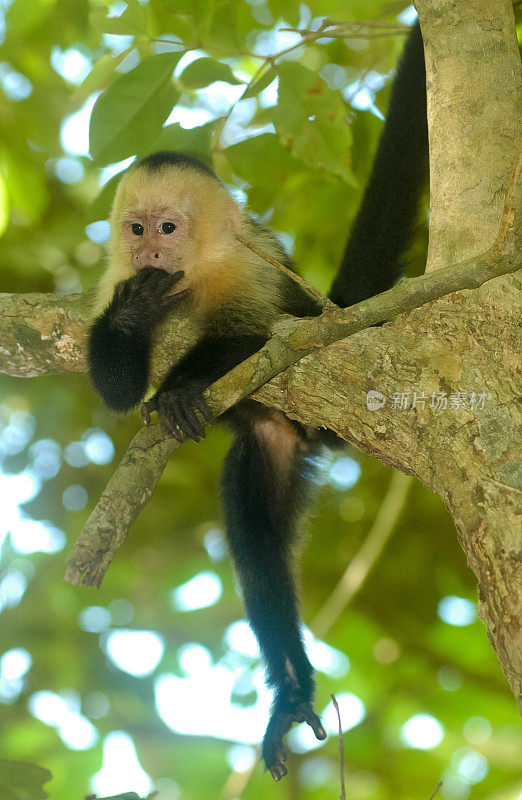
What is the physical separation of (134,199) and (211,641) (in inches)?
74.2

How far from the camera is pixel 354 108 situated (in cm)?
287

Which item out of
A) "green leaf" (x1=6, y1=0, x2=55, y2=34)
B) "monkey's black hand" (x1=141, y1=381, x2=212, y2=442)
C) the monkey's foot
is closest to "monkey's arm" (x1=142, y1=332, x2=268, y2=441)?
"monkey's black hand" (x1=141, y1=381, x2=212, y2=442)

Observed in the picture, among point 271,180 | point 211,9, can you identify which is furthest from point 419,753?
point 211,9

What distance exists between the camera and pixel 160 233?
8.69 ft

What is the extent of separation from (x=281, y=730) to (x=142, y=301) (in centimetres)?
140

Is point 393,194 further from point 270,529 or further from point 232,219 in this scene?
point 270,529

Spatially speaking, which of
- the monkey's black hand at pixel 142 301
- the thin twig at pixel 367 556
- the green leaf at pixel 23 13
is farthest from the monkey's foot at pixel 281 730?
the green leaf at pixel 23 13

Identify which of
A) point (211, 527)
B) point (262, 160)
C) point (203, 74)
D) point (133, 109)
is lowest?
point (211, 527)

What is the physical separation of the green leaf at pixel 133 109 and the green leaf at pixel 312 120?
1.05ft

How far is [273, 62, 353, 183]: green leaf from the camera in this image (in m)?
2.17

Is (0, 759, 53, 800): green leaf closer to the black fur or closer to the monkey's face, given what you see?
the monkey's face

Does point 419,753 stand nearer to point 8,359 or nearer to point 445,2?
point 8,359

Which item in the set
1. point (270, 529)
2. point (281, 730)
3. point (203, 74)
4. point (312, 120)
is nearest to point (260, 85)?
point (203, 74)

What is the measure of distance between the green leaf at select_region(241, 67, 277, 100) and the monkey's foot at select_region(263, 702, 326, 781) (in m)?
1.85
